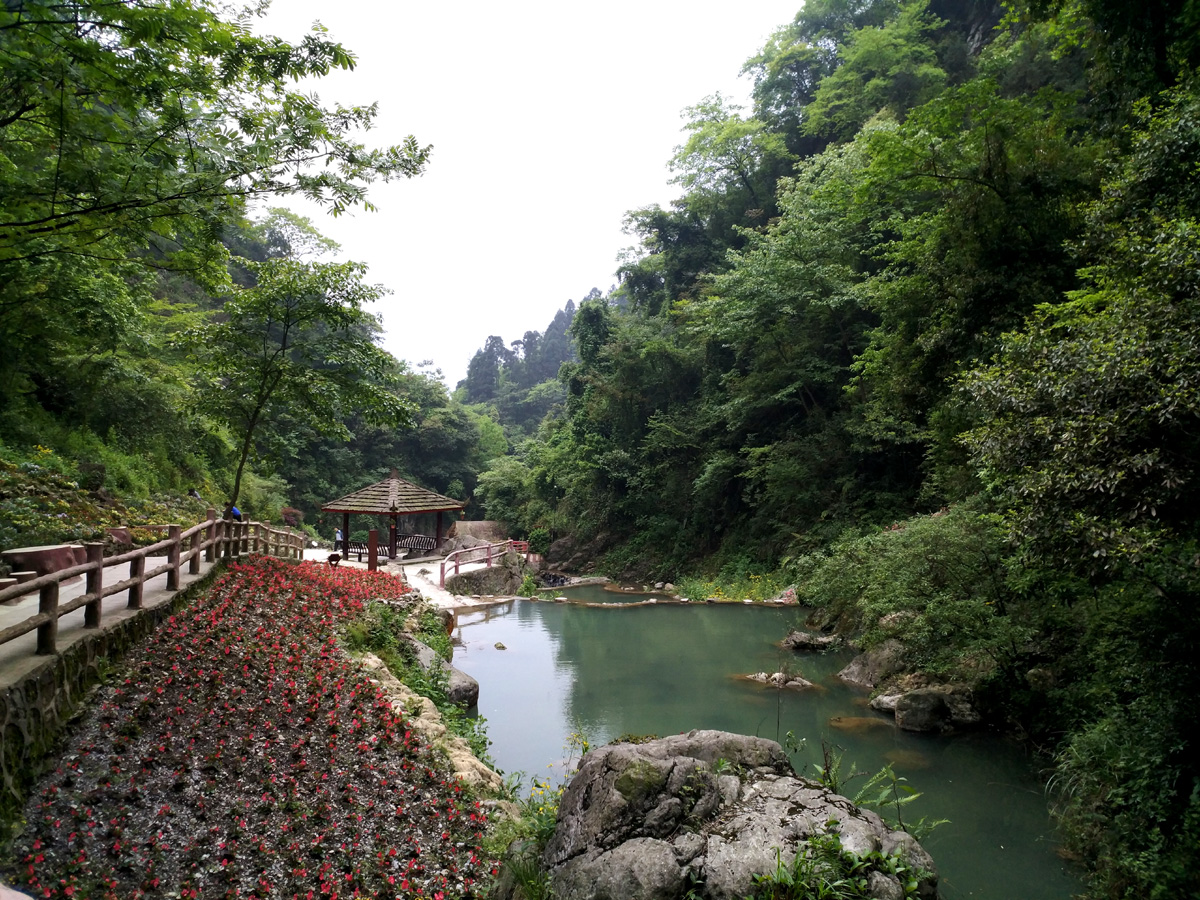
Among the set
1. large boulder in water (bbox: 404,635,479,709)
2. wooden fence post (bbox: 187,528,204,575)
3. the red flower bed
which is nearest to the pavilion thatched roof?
large boulder in water (bbox: 404,635,479,709)

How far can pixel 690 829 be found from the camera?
135 inches

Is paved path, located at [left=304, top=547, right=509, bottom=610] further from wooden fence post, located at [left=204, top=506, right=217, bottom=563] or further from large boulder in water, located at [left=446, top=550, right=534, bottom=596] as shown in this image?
wooden fence post, located at [left=204, top=506, right=217, bottom=563]

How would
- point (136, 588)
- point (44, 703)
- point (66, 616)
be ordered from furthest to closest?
point (136, 588) → point (66, 616) → point (44, 703)

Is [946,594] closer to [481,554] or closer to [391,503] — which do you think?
[391,503]

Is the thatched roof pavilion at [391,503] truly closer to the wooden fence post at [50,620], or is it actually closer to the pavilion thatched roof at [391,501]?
the pavilion thatched roof at [391,501]

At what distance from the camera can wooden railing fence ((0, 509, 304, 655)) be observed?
13.0 ft

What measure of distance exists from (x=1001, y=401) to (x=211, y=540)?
852cm

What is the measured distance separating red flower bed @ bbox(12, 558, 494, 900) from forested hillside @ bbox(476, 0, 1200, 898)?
4.23 metres

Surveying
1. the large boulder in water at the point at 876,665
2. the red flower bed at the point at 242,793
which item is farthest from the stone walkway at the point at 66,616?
the large boulder in water at the point at 876,665

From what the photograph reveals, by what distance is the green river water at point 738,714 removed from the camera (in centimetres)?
495

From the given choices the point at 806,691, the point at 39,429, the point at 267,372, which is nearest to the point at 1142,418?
the point at 806,691

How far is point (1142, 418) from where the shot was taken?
3.62 m

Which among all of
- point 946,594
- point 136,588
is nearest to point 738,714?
point 946,594

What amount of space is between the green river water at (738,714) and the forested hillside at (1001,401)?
0.50 m
